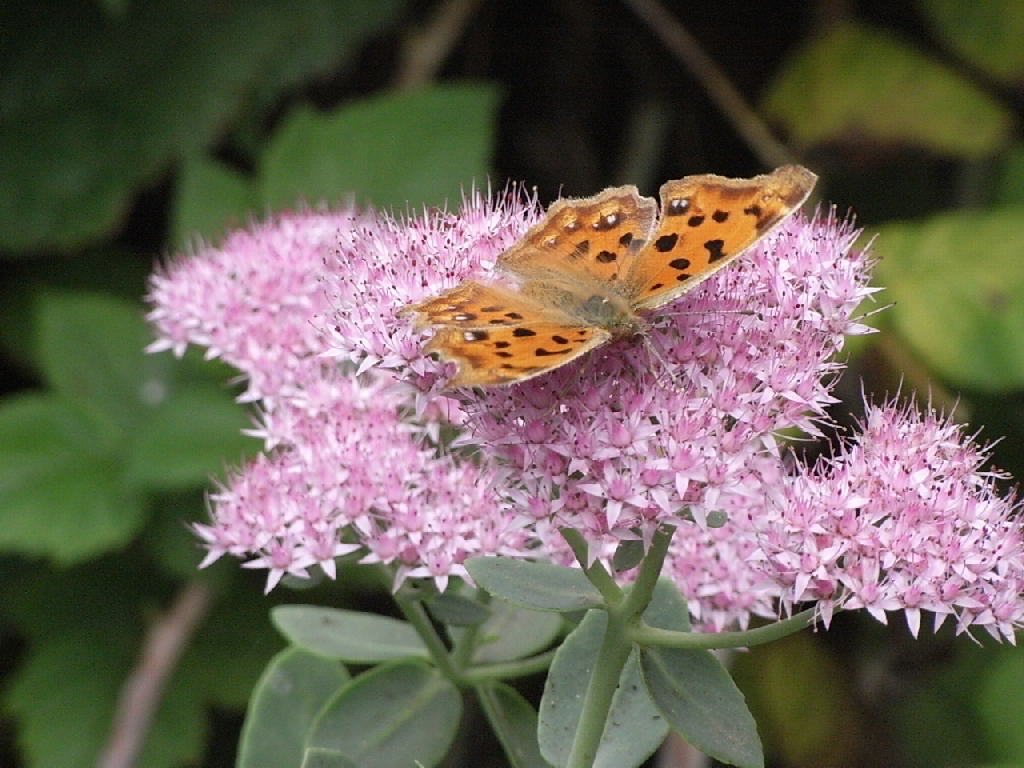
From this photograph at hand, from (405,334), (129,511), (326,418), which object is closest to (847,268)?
(405,334)

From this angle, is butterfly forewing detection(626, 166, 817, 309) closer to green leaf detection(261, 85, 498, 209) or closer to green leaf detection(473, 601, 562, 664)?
green leaf detection(473, 601, 562, 664)

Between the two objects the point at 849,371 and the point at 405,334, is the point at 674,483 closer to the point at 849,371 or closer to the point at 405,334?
the point at 405,334

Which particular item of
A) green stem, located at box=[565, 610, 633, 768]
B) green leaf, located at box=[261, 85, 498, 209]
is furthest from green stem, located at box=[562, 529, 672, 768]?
green leaf, located at box=[261, 85, 498, 209]

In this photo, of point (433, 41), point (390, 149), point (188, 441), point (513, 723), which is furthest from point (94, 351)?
point (513, 723)

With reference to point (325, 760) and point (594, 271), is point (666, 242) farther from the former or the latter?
point (325, 760)

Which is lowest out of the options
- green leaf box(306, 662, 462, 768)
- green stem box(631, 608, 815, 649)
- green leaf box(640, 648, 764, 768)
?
green leaf box(306, 662, 462, 768)

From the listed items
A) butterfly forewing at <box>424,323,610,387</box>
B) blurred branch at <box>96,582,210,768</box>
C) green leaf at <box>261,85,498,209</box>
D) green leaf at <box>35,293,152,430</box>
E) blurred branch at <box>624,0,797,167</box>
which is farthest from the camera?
blurred branch at <box>624,0,797,167</box>

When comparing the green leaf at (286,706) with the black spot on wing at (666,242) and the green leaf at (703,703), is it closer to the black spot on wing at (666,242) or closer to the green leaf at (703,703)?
the green leaf at (703,703)
